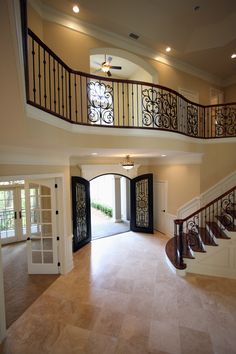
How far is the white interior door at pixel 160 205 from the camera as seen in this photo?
7521 millimetres

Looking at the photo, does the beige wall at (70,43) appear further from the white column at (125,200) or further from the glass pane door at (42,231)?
the white column at (125,200)

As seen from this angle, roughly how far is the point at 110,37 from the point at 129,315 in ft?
21.9

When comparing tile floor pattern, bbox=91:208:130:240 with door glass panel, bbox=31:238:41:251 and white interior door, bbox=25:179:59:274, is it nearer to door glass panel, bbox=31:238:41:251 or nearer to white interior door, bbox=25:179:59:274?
white interior door, bbox=25:179:59:274

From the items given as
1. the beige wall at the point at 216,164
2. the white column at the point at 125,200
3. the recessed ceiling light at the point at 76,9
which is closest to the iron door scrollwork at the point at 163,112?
the beige wall at the point at 216,164

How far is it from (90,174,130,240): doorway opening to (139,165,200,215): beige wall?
5.40 ft

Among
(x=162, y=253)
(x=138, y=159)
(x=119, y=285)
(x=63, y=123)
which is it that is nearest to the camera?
(x=63, y=123)

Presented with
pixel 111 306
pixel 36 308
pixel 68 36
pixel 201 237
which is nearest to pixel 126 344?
pixel 111 306

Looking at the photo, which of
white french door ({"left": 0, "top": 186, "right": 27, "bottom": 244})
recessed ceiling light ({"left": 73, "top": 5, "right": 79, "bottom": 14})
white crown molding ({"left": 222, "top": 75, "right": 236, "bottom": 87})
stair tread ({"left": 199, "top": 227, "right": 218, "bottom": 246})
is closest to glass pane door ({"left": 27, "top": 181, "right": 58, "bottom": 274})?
white french door ({"left": 0, "top": 186, "right": 27, "bottom": 244})

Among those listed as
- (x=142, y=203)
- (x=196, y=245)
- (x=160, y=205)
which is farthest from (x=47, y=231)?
(x=160, y=205)

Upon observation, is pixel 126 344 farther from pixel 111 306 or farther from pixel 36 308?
pixel 36 308

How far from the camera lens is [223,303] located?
3680 millimetres

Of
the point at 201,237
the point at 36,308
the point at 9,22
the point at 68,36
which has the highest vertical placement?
the point at 68,36

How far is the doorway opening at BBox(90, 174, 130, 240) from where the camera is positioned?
8.51 m

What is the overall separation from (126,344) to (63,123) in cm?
345
